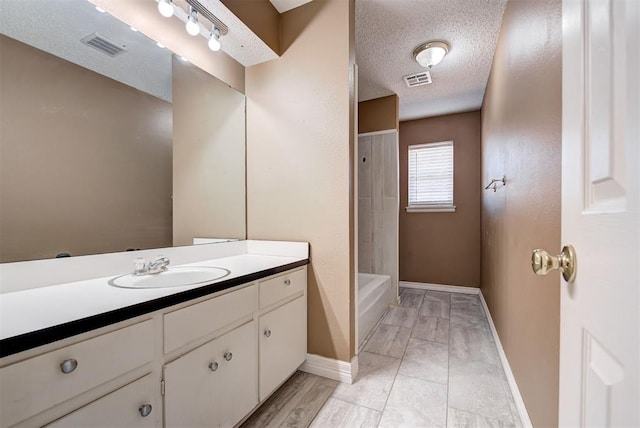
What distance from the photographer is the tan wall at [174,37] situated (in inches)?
53.5

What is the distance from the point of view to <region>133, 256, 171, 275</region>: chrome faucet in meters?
1.32

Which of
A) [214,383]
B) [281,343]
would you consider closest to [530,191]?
[281,343]

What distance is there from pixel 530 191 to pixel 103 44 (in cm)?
210

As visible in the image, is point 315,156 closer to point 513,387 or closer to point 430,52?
point 430,52

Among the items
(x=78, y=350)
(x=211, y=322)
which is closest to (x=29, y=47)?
(x=78, y=350)

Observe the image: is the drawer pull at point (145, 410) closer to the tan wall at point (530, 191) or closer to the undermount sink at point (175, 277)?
the undermount sink at point (175, 277)

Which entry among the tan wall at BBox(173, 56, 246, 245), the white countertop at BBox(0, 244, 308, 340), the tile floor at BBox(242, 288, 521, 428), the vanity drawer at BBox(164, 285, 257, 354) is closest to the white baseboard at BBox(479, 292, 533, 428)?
the tile floor at BBox(242, 288, 521, 428)

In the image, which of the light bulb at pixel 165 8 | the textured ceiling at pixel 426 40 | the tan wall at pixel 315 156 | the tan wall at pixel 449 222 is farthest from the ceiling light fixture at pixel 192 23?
the tan wall at pixel 449 222

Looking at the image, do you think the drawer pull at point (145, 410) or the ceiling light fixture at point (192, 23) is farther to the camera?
the ceiling light fixture at point (192, 23)

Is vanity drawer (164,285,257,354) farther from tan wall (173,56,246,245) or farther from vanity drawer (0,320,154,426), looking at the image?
tan wall (173,56,246,245)

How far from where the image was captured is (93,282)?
1.16 meters

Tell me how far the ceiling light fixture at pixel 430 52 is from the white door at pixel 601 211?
1.92 m

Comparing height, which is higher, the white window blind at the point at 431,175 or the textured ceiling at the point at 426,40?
the textured ceiling at the point at 426,40

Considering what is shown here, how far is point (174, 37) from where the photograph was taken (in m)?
1.61
